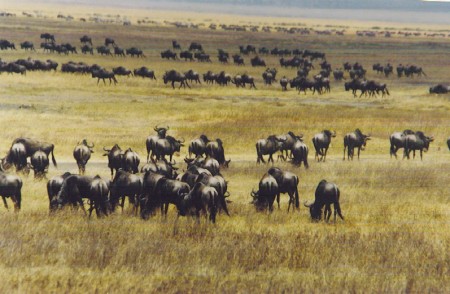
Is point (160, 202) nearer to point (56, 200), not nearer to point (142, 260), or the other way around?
point (56, 200)

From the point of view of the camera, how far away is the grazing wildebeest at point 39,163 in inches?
825

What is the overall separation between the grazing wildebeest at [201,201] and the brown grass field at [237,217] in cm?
38

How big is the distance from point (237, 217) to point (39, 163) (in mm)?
7947

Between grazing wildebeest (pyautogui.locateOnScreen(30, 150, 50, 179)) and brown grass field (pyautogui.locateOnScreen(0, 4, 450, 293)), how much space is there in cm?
73

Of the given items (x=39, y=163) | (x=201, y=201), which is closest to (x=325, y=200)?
(x=201, y=201)

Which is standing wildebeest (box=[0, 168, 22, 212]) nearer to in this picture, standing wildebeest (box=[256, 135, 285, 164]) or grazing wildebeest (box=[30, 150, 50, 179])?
grazing wildebeest (box=[30, 150, 50, 179])

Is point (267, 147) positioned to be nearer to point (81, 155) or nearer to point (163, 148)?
point (163, 148)

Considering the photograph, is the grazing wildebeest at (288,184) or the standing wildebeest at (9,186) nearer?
the standing wildebeest at (9,186)

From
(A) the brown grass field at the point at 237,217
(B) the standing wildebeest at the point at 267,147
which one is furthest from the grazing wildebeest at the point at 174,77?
(B) the standing wildebeest at the point at 267,147

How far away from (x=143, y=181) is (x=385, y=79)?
2076 inches

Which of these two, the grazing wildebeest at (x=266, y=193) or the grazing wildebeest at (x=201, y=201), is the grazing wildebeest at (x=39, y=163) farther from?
the grazing wildebeest at (x=266, y=193)

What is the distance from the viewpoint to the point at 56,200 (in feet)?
51.7

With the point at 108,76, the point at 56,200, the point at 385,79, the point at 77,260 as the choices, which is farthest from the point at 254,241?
the point at 385,79

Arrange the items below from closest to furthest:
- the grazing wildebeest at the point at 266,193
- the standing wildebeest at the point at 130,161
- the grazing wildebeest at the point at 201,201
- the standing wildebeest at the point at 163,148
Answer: the grazing wildebeest at the point at 201,201 < the grazing wildebeest at the point at 266,193 < the standing wildebeest at the point at 130,161 < the standing wildebeest at the point at 163,148
